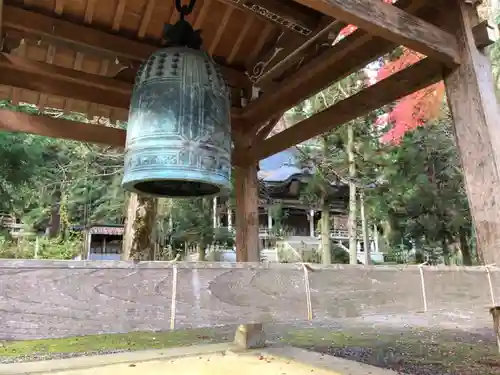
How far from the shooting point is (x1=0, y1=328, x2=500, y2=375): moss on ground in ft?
12.4

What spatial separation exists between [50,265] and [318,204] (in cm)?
1179

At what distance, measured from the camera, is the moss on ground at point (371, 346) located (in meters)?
3.77

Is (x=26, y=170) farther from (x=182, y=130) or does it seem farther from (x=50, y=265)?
(x=50, y=265)

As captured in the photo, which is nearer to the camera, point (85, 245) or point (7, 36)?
point (7, 36)

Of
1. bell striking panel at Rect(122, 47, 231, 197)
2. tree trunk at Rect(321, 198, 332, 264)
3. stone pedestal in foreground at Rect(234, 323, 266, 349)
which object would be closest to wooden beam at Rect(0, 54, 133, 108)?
bell striking panel at Rect(122, 47, 231, 197)

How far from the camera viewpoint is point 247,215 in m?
3.87

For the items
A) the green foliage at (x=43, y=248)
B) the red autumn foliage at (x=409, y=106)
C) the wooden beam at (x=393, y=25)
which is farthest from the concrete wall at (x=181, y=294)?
the green foliage at (x=43, y=248)

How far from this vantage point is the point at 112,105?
3.58m

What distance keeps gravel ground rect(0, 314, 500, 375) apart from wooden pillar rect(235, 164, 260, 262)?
4.33 feet

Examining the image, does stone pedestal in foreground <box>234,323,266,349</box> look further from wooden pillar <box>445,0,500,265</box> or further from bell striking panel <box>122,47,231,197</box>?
wooden pillar <box>445,0,500,265</box>

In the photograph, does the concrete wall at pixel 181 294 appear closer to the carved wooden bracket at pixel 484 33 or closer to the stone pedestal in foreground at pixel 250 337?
the carved wooden bracket at pixel 484 33

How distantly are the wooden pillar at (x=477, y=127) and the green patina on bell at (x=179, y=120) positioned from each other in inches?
49.3

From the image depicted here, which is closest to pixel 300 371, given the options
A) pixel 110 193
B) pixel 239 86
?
pixel 239 86

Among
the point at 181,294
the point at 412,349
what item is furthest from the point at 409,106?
the point at 181,294
